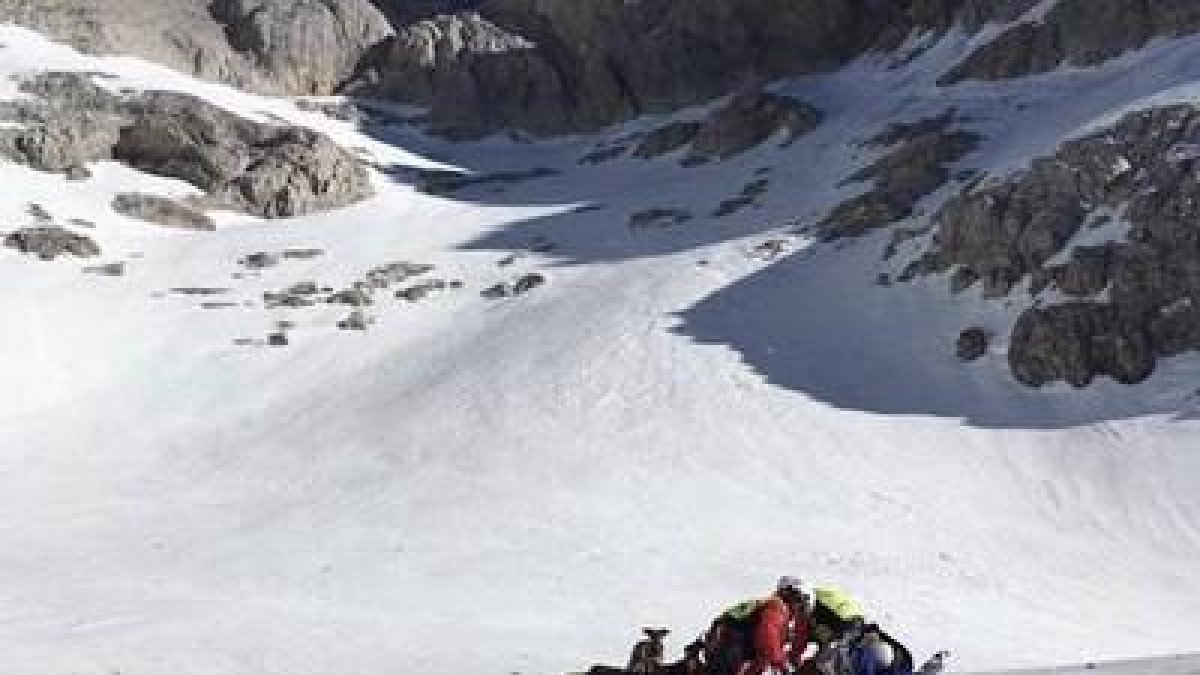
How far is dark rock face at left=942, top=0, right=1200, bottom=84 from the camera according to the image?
48.2 m

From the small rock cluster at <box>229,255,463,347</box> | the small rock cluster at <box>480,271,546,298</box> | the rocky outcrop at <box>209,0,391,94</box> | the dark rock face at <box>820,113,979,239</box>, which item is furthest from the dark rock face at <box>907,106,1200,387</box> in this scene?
the rocky outcrop at <box>209,0,391,94</box>

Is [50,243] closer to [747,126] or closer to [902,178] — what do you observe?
[747,126]

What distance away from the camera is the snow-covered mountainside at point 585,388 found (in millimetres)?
21609

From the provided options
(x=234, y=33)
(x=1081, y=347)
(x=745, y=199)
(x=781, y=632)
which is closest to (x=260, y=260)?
(x=745, y=199)

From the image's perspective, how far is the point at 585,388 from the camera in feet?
114

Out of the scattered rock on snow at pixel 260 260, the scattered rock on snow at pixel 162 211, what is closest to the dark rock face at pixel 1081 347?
the scattered rock on snow at pixel 260 260

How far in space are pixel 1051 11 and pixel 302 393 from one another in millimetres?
30803

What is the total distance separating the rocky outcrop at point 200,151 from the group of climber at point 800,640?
145 ft

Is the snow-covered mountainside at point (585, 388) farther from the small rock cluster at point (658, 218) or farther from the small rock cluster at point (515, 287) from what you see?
the small rock cluster at point (658, 218)

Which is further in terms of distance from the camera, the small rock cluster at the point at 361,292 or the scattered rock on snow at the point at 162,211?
the scattered rock on snow at the point at 162,211

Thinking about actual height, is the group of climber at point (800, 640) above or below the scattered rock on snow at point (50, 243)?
above

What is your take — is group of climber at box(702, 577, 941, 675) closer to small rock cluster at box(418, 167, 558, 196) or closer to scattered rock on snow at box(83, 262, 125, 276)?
scattered rock on snow at box(83, 262, 125, 276)

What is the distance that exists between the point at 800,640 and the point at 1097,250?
23.9 metres

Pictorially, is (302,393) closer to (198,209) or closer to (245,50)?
(198,209)
